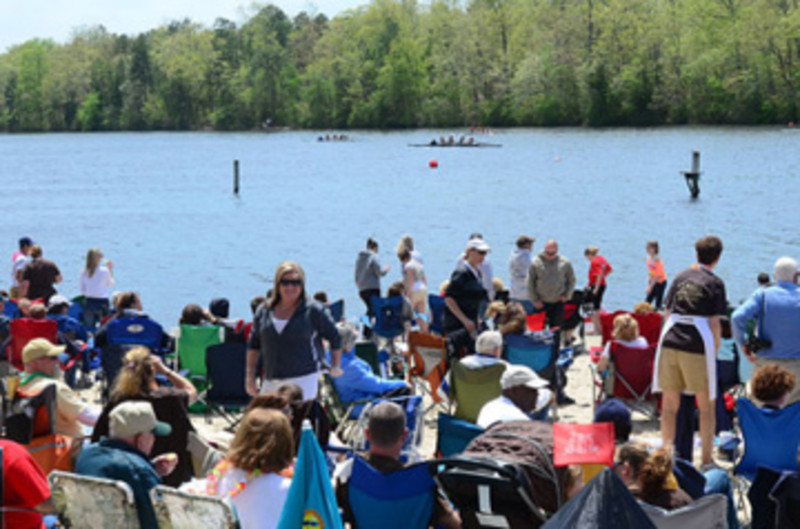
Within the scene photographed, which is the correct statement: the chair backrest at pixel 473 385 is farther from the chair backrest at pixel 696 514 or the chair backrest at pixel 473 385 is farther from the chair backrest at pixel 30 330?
the chair backrest at pixel 30 330

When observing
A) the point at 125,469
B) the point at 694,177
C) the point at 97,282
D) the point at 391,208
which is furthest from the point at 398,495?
the point at 391,208

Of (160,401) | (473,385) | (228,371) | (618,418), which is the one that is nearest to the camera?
(618,418)

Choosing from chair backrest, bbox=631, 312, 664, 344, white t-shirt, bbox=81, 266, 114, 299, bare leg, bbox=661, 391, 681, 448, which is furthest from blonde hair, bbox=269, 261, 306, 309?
white t-shirt, bbox=81, 266, 114, 299

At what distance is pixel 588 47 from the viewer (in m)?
114

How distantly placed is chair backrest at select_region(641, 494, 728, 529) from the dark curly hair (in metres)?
1.87

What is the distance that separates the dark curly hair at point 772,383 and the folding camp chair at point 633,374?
93.9 inches

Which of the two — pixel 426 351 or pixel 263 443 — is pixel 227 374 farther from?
pixel 263 443

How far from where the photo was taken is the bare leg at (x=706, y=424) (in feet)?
25.8

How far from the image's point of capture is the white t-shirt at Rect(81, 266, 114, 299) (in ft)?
45.2

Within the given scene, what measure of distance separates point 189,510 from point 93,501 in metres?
0.49

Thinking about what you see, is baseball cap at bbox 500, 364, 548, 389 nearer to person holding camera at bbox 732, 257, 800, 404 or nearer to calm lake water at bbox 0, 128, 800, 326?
person holding camera at bbox 732, 257, 800, 404

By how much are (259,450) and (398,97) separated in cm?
12200

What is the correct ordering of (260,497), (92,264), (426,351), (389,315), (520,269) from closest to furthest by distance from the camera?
1. (260,497)
2. (426,351)
3. (389,315)
4. (92,264)
5. (520,269)

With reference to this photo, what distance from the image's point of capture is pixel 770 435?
6.64 meters
